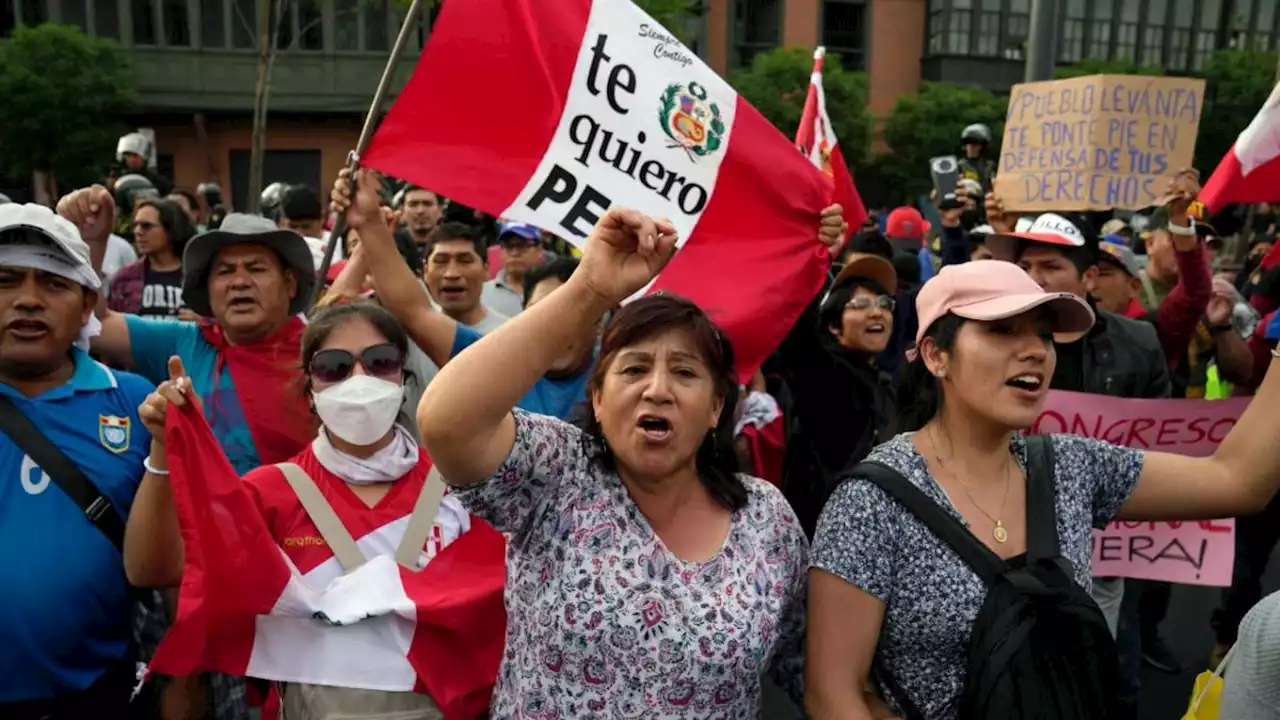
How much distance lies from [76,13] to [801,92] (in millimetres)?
19157

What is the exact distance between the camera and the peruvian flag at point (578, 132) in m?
3.32

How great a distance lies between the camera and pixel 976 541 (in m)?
2.03

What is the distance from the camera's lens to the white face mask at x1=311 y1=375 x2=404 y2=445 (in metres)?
2.56

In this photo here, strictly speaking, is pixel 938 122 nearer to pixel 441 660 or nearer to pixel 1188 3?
pixel 1188 3

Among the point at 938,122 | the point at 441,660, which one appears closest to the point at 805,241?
the point at 441,660

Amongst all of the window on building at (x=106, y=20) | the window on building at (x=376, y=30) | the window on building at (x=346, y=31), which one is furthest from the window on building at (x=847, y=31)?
the window on building at (x=106, y=20)

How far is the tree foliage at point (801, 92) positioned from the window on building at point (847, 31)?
785 cm

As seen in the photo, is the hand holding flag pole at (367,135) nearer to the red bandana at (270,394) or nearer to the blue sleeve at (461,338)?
the red bandana at (270,394)

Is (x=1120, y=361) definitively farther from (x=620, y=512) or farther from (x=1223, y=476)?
(x=620, y=512)

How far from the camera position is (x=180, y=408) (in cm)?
226

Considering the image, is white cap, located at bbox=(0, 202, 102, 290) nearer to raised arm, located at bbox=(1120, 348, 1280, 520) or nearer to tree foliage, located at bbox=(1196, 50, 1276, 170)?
raised arm, located at bbox=(1120, 348, 1280, 520)

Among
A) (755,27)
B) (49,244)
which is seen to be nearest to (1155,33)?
(755,27)

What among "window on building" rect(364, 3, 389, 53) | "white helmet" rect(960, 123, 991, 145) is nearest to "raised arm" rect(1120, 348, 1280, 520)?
"white helmet" rect(960, 123, 991, 145)

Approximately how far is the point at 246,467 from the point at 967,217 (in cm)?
634
